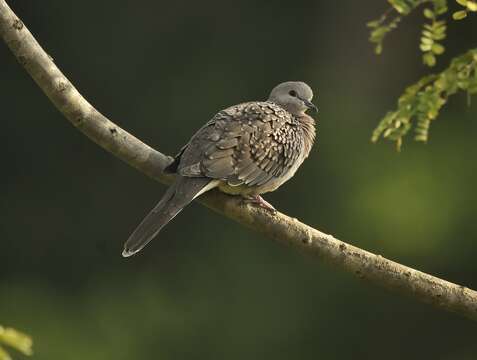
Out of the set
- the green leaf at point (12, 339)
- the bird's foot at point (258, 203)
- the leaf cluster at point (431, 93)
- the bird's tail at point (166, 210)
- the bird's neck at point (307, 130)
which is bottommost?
the green leaf at point (12, 339)

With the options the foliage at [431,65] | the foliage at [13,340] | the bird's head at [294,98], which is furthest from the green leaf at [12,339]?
the bird's head at [294,98]

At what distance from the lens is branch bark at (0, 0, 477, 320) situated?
4.09 meters

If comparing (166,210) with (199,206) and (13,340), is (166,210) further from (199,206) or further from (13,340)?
(199,206)

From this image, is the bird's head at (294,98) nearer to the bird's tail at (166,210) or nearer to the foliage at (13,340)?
the bird's tail at (166,210)

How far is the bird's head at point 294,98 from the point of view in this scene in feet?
18.3

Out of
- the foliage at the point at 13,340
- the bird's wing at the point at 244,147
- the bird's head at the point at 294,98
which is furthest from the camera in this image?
the bird's head at the point at 294,98

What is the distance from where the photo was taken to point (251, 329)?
Result: 1023 cm

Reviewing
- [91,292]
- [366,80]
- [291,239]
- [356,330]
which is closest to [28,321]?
[91,292]

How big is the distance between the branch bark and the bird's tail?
0.78 ft

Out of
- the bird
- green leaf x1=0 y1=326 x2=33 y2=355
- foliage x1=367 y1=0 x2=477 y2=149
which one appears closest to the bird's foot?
the bird

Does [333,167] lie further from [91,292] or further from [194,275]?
[91,292]

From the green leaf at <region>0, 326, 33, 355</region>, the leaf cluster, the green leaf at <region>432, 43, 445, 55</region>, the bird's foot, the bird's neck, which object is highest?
the bird's neck

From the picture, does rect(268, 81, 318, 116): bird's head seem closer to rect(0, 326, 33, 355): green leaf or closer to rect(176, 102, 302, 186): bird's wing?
rect(176, 102, 302, 186): bird's wing

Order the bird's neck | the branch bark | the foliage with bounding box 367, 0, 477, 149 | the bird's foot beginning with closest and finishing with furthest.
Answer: the foliage with bounding box 367, 0, 477, 149 → the branch bark → the bird's foot → the bird's neck
